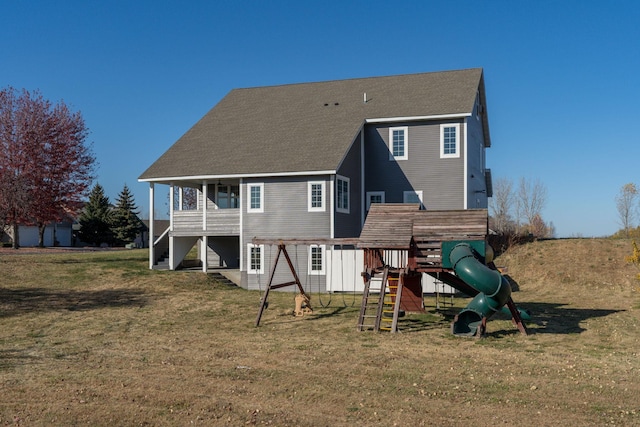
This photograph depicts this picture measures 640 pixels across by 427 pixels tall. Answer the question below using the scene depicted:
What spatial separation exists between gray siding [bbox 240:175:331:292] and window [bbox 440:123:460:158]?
22.2 ft

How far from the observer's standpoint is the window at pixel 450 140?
3081 cm

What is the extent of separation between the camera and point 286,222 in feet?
96.5

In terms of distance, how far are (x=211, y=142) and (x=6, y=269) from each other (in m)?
12.4

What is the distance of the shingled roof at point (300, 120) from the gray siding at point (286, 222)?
2.98ft

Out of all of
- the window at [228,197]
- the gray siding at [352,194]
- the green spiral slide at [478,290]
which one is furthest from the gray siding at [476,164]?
the green spiral slide at [478,290]

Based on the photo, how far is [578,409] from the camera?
1014cm

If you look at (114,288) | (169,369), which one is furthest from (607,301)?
(114,288)

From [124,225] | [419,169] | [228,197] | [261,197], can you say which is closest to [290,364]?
[261,197]

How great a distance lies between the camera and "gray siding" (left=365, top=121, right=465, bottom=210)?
30875 mm

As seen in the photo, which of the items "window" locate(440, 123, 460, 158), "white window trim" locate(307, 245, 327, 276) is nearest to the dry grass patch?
"white window trim" locate(307, 245, 327, 276)

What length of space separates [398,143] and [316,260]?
805 centimetres

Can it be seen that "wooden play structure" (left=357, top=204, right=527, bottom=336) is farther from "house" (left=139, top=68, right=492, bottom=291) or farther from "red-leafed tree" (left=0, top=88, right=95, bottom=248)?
"red-leafed tree" (left=0, top=88, right=95, bottom=248)

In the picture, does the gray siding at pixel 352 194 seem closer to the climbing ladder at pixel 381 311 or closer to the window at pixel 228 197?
the window at pixel 228 197

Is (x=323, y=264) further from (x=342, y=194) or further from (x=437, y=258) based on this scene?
(x=437, y=258)
